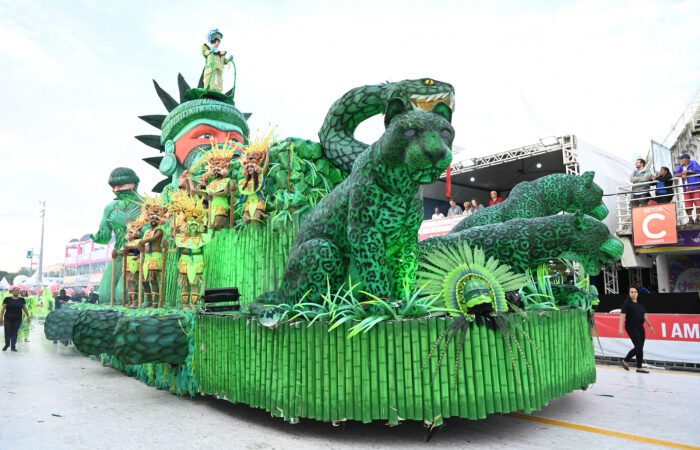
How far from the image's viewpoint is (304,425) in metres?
3.66

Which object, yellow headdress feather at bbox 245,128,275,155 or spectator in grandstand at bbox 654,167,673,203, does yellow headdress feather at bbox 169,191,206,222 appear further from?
spectator in grandstand at bbox 654,167,673,203

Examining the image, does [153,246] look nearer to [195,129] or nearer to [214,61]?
[195,129]

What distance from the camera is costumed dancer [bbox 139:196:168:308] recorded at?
6945 mm

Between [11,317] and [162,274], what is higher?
[162,274]

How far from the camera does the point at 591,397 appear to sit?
4711 millimetres

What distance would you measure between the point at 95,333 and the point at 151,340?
6.27 ft

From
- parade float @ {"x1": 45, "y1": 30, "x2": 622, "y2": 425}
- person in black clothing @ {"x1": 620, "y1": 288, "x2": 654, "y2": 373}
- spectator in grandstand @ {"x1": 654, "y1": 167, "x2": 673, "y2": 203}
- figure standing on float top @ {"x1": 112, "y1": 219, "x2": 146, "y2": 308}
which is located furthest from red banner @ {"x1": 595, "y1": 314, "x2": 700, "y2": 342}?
figure standing on float top @ {"x1": 112, "y1": 219, "x2": 146, "y2": 308}

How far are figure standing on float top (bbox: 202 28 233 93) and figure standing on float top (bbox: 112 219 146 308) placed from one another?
10.6ft

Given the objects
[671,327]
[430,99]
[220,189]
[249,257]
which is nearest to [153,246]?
[220,189]

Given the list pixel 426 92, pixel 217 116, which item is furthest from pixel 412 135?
pixel 217 116

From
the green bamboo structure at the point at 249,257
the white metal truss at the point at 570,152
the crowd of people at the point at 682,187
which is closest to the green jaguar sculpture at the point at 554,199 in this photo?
the green bamboo structure at the point at 249,257

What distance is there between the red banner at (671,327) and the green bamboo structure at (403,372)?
4.73m

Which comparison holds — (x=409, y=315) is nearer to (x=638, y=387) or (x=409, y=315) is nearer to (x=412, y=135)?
(x=412, y=135)

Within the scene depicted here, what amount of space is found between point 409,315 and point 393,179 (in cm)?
100
